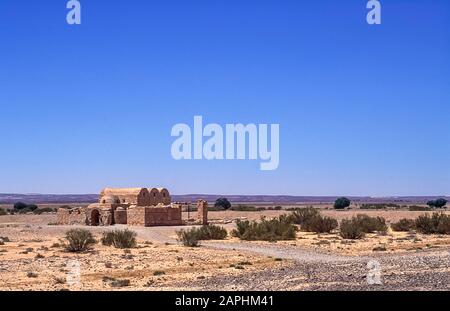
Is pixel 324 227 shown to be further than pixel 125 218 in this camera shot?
No

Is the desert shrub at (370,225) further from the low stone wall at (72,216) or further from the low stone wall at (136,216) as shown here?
the low stone wall at (72,216)

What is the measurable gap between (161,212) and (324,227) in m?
12.6

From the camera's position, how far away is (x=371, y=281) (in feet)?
58.0

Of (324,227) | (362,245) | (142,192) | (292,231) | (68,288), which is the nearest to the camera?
(68,288)

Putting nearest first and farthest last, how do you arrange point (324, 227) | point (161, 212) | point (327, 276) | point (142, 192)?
point (327, 276) < point (324, 227) < point (161, 212) < point (142, 192)

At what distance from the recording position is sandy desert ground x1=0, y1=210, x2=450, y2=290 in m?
17.7

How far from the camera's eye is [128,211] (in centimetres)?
4938

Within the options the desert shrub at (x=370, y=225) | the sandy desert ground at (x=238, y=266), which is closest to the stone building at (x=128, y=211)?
the sandy desert ground at (x=238, y=266)

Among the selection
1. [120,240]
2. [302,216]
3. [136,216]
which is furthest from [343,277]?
[302,216]

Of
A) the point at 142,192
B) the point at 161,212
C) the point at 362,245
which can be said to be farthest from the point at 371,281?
the point at 142,192

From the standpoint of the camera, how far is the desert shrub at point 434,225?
42.5 meters

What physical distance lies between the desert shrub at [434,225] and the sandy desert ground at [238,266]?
6482 mm

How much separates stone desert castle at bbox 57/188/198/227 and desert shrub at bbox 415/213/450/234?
17.8m
